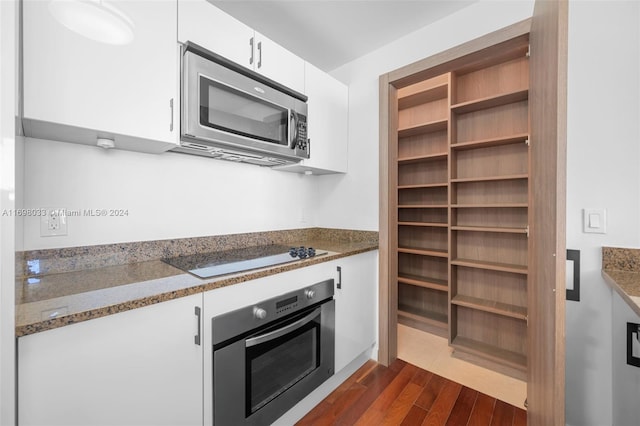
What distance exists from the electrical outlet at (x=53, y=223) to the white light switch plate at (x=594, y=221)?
242 cm

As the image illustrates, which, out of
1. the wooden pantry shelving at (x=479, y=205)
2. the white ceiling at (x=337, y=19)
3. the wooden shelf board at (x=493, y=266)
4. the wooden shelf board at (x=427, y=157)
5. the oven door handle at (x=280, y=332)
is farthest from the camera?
the wooden shelf board at (x=427, y=157)

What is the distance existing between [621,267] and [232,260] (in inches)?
73.3

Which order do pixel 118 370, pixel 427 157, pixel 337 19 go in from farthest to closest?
pixel 427 157 < pixel 337 19 < pixel 118 370

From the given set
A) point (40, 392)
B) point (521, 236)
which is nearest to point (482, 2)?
point (521, 236)

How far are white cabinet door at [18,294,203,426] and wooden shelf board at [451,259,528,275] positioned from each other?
201 cm

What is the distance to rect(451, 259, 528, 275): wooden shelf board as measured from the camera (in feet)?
6.37

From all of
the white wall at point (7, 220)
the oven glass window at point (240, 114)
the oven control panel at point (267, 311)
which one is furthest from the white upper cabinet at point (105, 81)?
the oven control panel at point (267, 311)

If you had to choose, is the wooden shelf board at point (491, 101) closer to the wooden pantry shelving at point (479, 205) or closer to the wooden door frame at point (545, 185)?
the wooden pantry shelving at point (479, 205)

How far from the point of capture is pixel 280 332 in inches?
50.4

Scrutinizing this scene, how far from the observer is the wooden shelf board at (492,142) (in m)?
1.92

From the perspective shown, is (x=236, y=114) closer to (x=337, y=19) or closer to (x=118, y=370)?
(x=337, y=19)

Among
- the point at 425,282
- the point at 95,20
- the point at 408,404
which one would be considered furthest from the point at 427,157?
the point at 95,20

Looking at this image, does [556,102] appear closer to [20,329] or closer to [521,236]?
[521,236]

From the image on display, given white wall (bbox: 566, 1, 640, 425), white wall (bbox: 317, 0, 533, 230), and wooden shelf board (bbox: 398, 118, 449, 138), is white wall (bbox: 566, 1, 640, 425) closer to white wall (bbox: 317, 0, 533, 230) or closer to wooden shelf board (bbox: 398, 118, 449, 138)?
white wall (bbox: 317, 0, 533, 230)
